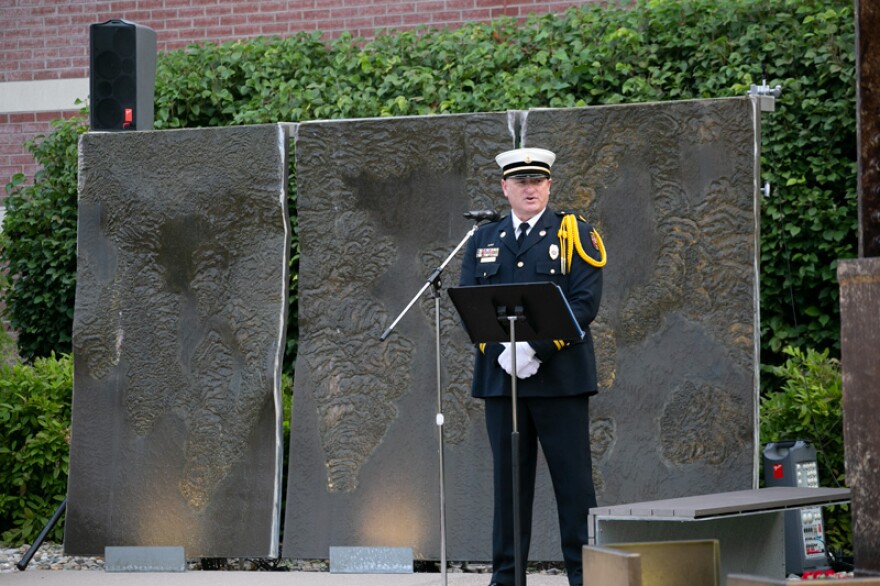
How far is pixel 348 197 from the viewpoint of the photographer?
689cm

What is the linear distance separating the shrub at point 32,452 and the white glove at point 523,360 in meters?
3.83

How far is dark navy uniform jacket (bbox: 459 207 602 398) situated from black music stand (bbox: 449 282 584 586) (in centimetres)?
28

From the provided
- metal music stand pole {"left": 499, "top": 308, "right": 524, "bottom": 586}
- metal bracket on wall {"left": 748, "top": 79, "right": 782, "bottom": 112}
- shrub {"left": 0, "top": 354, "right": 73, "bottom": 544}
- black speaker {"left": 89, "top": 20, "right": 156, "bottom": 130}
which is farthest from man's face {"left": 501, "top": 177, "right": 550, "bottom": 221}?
shrub {"left": 0, "top": 354, "right": 73, "bottom": 544}

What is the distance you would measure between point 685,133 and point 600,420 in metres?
1.51

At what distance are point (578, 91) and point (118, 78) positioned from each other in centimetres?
314

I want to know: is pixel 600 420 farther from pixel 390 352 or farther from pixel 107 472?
pixel 107 472

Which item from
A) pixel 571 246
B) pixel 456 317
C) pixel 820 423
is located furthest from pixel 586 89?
pixel 571 246

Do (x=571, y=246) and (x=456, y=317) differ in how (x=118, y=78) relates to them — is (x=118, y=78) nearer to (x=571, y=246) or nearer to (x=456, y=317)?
(x=456, y=317)

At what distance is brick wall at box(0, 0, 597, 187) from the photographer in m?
10.8

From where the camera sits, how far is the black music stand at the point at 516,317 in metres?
4.76

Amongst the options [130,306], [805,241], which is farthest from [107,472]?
[805,241]

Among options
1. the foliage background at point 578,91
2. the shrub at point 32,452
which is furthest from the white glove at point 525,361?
the shrub at point 32,452

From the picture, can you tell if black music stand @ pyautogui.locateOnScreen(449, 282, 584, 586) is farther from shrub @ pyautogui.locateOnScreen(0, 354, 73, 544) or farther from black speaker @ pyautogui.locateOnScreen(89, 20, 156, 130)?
shrub @ pyautogui.locateOnScreen(0, 354, 73, 544)

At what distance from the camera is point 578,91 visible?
877cm
